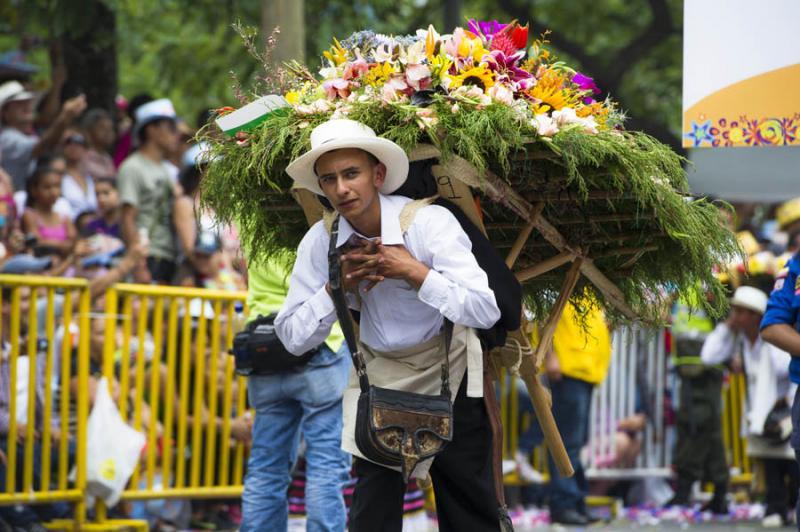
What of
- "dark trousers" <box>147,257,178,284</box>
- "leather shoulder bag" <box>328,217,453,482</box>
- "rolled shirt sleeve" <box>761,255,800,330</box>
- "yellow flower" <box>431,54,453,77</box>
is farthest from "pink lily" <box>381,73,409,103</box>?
"dark trousers" <box>147,257,178,284</box>

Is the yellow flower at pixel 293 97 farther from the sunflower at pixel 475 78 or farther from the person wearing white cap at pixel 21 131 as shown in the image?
the person wearing white cap at pixel 21 131

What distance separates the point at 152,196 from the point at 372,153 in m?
6.98

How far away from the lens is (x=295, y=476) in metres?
9.51

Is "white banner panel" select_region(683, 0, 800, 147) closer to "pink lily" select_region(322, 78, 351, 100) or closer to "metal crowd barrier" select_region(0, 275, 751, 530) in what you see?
"pink lily" select_region(322, 78, 351, 100)

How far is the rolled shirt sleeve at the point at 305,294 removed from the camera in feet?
17.9

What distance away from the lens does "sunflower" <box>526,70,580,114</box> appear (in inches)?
219

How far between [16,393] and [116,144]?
18.5 ft

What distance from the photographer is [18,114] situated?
40.2 ft

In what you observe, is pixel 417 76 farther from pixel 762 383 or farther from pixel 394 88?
pixel 762 383

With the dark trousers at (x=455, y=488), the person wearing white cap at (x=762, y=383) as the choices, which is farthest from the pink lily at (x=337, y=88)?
the person wearing white cap at (x=762, y=383)

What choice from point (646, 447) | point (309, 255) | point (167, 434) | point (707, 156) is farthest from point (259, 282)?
point (646, 447)

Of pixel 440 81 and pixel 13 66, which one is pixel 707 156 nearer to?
pixel 440 81

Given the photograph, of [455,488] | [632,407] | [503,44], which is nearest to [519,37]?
[503,44]

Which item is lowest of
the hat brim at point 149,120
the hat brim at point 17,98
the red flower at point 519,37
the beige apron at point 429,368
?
the beige apron at point 429,368
